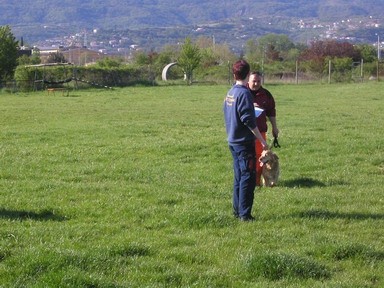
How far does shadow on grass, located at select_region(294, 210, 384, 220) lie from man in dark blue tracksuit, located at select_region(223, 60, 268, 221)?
2.58 ft

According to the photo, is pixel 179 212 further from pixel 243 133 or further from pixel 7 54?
pixel 7 54

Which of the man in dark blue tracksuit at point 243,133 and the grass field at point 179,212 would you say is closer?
the grass field at point 179,212

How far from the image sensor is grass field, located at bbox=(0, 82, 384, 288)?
725 centimetres

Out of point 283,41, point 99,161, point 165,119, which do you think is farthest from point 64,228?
point 283,41

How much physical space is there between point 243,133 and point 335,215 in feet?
5.38

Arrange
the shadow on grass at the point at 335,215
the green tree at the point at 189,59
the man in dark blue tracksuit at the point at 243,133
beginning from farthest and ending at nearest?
the green tree at the point at 189,59
the shadow on grass at the point at 335,215
the man in dark blue tracksuit at the point at 243,133

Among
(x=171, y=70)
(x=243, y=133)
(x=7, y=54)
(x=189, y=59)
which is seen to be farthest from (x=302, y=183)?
(x=171, y=70)

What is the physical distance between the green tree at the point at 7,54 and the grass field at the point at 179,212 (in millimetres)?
33948

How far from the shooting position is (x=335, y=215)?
9.97m

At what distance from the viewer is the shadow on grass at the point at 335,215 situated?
9.86 meters

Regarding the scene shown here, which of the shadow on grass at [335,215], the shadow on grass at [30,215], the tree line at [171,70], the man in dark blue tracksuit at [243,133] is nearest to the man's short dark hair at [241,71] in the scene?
the man in dark blue tracksuit at [243,133]

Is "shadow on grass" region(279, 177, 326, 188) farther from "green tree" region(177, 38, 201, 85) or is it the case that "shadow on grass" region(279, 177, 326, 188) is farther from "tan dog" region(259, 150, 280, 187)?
"green tree" region(177, 38, 201, 85)

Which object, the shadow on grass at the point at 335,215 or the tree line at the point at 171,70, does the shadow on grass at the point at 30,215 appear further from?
the tree line at the point at 171,70

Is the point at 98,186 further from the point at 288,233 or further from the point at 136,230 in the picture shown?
the point at 288,233
